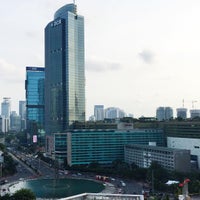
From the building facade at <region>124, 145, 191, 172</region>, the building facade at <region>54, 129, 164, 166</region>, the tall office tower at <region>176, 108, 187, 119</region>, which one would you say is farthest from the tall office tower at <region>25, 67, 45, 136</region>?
the building facade at <region>124, 145, 191, 172</region>

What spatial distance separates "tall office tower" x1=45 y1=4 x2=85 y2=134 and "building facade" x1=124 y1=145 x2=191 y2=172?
2841cm

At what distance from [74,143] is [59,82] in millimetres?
30167

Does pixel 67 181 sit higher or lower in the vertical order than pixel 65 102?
lower

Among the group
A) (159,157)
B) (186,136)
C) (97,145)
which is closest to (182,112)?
(186,136)

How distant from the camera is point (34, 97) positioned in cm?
14138

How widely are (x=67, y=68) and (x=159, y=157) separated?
44.3 m

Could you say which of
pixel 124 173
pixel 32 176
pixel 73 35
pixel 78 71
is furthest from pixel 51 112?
pixel 124 173

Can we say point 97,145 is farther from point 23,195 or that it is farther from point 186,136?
point 23,195

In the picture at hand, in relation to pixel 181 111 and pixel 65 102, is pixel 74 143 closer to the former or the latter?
pixel 65 102

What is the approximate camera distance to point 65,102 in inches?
3910

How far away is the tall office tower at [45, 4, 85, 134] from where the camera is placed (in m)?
98.6

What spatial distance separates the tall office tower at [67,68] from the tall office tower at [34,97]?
38211 mm

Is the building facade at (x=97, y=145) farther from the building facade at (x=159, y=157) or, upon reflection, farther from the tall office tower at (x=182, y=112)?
the tall office tower at (x=182, y=112)

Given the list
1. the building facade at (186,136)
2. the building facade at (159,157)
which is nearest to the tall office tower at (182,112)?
the building facade at (186,136)
